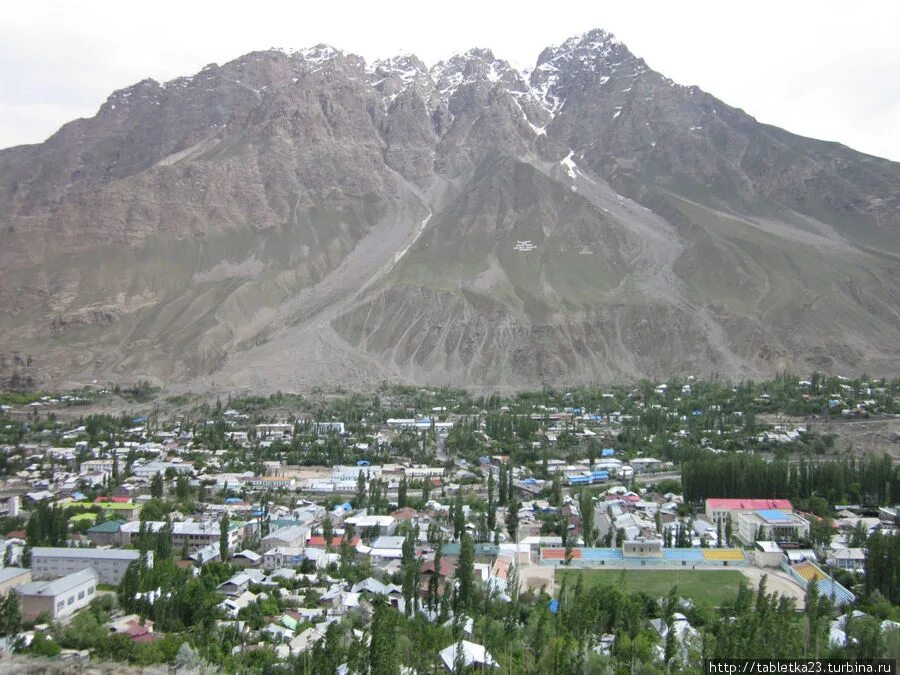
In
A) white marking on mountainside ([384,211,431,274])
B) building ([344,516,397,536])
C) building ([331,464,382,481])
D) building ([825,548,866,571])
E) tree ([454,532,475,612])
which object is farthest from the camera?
white marking on mountainside ([384,211,431,274])

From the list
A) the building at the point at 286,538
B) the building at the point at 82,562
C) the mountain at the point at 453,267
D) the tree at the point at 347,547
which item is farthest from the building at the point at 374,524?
the mountain at the point at 453,267

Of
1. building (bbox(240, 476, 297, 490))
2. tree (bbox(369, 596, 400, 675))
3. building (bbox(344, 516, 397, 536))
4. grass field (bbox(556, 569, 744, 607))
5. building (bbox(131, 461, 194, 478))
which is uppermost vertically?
tree (bbox(369, 596, 400, 675))

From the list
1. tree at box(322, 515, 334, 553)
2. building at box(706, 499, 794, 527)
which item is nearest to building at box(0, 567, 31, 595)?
tree at box(322, 515, 334, 553)

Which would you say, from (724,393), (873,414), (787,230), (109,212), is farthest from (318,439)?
(787,230)

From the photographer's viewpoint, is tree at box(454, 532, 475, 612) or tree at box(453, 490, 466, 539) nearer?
tree at box(454, 532, 475, 612)

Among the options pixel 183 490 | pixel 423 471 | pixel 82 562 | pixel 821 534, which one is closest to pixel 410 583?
pixel 82 562

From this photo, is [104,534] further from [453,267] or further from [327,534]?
[453,267]

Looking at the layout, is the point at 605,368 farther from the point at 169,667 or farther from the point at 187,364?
the point at 169,667

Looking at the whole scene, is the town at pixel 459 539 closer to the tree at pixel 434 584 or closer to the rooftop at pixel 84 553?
the rooftop at pixel 84 553

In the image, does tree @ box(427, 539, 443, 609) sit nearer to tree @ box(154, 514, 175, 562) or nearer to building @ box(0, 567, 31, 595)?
tree @ box(154, 514, 175, 562)
